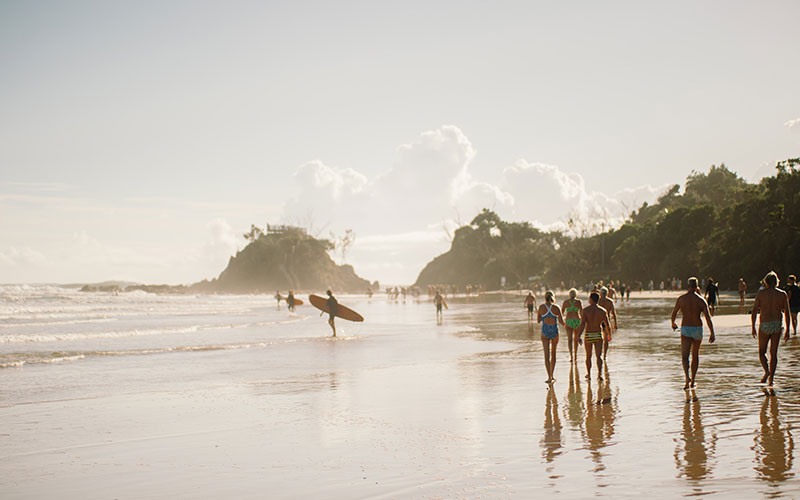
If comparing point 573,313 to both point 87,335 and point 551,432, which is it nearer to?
point 551,432

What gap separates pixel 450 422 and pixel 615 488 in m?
3.46

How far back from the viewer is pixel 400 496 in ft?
18.6

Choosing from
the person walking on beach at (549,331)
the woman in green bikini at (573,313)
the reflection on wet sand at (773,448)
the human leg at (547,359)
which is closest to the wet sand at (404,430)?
the reflection on wet sand at (773,448)

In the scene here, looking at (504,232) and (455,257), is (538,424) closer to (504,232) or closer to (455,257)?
(504,232)

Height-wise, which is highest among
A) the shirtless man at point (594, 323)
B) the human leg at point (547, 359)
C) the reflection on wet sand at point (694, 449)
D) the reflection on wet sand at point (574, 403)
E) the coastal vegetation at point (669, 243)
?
the coastal vegetation at point (669, 243)

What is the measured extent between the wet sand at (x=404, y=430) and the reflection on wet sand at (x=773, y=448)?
2 cm

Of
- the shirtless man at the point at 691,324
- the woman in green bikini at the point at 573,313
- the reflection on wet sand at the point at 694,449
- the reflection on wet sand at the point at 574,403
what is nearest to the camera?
the reflection on wet sand at the point at 694,449

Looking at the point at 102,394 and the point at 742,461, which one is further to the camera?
the point at 102,394

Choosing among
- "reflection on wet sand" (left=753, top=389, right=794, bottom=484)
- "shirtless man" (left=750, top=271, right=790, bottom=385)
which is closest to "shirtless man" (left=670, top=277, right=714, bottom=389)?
"shirtless man" (left=750, top=271, right=790, bottom=385)

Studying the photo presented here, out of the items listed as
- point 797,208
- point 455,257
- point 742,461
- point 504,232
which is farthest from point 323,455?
point 455,257

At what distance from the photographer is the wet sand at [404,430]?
6.02 meters

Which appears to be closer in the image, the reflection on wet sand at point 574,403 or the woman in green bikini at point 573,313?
the reflection on wet sand at point 574,403

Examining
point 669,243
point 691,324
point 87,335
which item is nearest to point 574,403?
point 691,324

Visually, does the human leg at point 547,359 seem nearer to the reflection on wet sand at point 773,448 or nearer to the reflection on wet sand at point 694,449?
the reflection on wet sand at point 694,449
